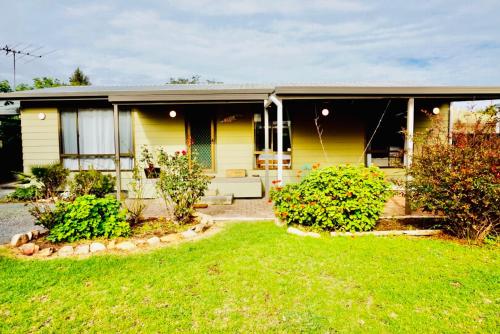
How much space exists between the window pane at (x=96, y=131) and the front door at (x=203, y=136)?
2337 millimetres

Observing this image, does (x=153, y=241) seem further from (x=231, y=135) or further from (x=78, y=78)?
(x=78, y=78)

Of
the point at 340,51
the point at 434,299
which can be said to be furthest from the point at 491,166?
the point at 340,51

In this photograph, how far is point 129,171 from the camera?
9758 mm

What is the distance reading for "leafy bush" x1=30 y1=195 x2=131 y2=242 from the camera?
4.99m

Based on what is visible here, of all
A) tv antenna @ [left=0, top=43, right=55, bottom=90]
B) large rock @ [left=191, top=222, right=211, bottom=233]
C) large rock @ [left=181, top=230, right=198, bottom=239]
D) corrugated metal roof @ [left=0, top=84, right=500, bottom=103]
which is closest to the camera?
large rock @ [left=181, top=230, right=198, bottom=239]

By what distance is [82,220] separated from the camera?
16.6 feet

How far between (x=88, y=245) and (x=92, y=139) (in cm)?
593

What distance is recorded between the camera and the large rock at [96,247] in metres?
4.73

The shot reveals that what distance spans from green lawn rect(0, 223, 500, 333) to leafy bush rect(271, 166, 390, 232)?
0.54 metres

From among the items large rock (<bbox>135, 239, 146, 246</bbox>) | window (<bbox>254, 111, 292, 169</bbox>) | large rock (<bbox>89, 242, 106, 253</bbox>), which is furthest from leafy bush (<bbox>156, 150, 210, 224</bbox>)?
window (<bbox>254, 111, 292, 169</bbox>)

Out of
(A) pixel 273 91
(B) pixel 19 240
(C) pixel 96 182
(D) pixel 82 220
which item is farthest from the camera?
(C) pixel 96 182

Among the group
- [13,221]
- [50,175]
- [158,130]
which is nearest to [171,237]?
[13,221]

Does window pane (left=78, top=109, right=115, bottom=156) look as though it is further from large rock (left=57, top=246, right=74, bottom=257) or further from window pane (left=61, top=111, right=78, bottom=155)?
large rock (left=57, top=246, right=74, bottom=257)

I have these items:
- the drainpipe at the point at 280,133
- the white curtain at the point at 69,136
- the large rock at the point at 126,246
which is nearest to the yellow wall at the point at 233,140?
the drainpipe at the point at 280,133
